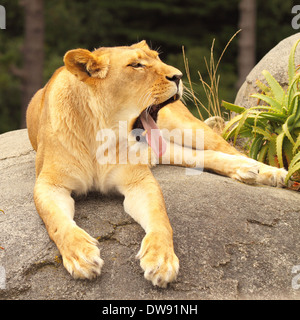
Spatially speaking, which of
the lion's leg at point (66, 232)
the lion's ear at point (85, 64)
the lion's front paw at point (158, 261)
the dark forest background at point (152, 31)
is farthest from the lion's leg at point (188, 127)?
the dark forest background at point (152, 31)

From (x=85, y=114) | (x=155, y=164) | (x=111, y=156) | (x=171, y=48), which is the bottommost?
(x=171, y=48)

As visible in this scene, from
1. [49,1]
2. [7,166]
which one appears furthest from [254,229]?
[49,1]

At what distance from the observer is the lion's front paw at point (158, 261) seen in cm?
256

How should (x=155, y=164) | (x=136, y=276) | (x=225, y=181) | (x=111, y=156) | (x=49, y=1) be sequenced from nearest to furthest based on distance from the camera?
(x=136, y=276) → (x=111, y=156) → (x=225, y=181) → (x=155, y=164) → (x=49, y=1)

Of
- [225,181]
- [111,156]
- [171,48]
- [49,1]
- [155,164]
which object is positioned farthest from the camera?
[171,48]

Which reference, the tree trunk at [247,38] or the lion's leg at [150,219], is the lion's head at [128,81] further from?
the tree trunk at [247,38]

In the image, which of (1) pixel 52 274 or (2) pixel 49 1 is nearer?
(1) pixel 52 274

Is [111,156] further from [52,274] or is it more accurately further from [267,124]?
[267,124]

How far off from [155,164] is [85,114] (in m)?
1.05

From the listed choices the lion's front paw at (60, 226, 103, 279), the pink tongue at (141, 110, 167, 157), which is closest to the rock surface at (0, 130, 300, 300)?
the lion's front paw at (60, 226, 103, 279)

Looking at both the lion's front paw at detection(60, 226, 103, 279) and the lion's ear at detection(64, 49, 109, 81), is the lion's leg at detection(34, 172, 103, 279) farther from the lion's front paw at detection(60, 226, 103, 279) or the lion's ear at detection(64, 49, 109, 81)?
the lion's ear at detection(64, 49, 109, 81)

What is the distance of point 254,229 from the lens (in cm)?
317

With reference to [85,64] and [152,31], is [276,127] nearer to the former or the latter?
[85,64]

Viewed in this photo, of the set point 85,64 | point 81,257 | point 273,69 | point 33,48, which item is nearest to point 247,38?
point 33,48
